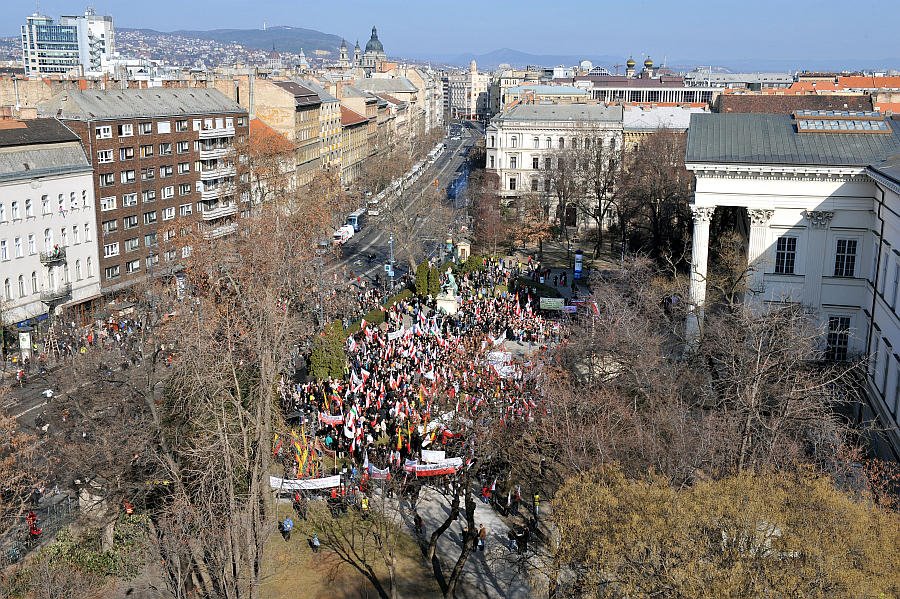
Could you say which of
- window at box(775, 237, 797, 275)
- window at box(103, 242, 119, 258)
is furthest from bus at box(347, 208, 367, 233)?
window at box(775, 237, 797, 275)

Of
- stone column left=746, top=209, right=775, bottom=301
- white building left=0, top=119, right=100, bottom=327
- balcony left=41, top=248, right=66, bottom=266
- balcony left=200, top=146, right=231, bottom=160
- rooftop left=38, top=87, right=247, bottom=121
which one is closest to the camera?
stone column left=746, top=209, right=775, bottom=301

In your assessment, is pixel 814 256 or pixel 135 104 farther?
pixel 135 104

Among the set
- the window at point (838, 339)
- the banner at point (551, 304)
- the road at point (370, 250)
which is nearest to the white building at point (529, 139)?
the road at point (370, 250)

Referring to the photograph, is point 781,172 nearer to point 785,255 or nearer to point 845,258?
point 785,255

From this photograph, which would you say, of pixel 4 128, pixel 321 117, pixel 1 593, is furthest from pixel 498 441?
pixel 321 117

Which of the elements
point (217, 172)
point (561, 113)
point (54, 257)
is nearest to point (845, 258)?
point (54, 257)

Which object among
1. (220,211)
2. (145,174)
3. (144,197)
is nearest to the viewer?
(144,197)

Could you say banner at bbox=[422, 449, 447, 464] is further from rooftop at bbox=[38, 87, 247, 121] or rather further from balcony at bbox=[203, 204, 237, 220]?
balcony at bbox=[203, 204, 237, 220]
